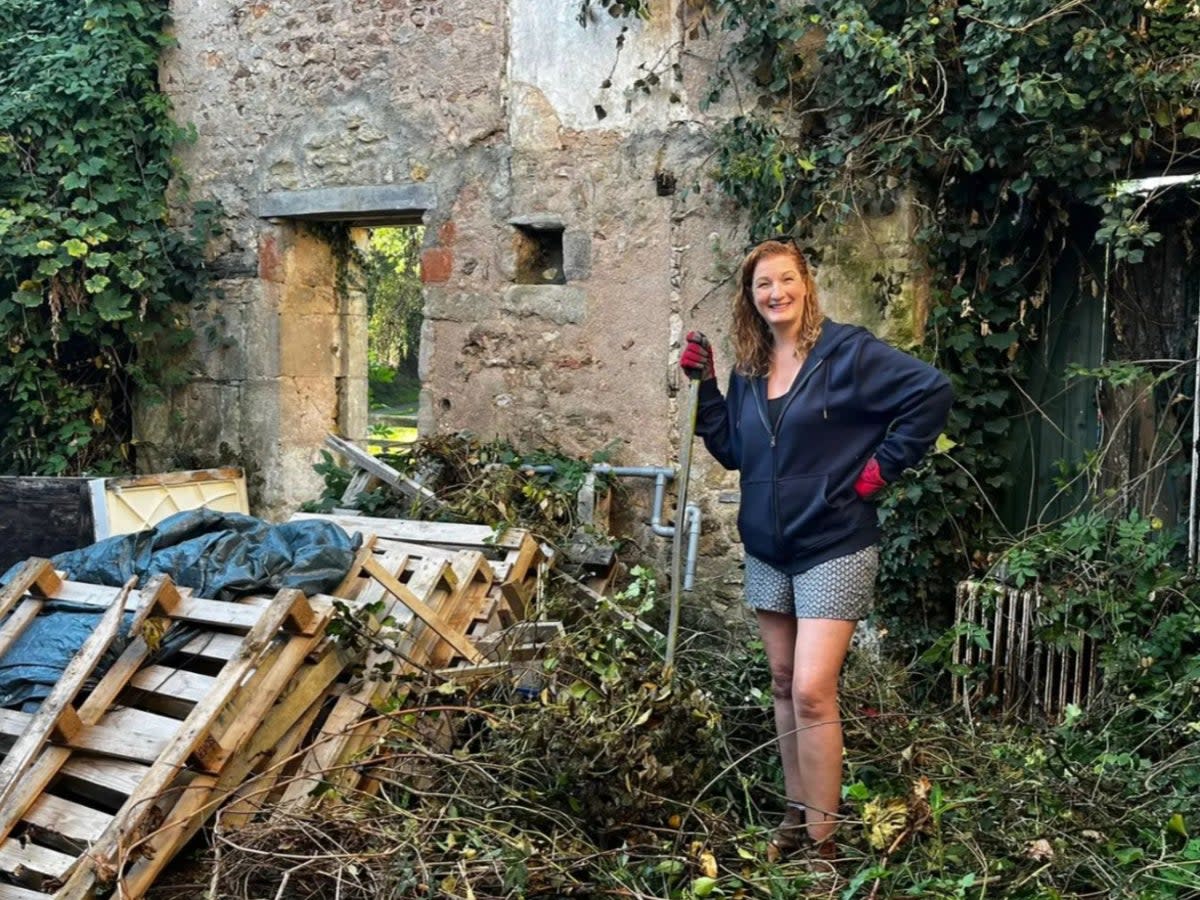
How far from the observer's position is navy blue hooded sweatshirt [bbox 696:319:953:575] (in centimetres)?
341

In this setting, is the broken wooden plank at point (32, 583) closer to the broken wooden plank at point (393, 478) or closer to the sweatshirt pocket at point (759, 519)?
the broken wooden plank at point (393, 478)

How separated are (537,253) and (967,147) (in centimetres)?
228

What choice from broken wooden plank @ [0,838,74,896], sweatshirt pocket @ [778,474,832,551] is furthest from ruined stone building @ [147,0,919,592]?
broken wooden plank @ [0,838,74,896]

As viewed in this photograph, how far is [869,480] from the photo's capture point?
342 centimetres

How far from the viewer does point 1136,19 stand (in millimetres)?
4602

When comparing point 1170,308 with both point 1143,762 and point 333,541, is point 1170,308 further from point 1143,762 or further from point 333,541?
point 333,541

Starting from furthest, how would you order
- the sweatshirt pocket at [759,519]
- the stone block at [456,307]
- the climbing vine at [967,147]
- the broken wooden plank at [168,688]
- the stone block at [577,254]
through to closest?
the stone block at [456,307] → the stone block at [577,254] → the climbing vine at [967,147] → the broken wooden plank at [168,688] → the sweatshirt pocket at [759,519]

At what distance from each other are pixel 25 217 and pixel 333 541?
3.56 metres

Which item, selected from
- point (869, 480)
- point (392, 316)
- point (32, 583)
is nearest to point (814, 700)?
point (869, 480)

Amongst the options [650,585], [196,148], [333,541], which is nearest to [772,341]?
[650,585]

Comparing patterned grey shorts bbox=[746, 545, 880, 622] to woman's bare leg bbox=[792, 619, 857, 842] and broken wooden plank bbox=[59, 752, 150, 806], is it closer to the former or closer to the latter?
woman's bare leg bbox=[792, 619, 857, 842]

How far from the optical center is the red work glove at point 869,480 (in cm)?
342

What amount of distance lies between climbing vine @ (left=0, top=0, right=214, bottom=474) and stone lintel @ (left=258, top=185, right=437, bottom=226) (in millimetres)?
519

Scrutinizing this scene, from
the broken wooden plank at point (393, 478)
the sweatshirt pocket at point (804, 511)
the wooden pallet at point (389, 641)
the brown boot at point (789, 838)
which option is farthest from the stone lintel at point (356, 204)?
the brown boot at point (789, 838)
